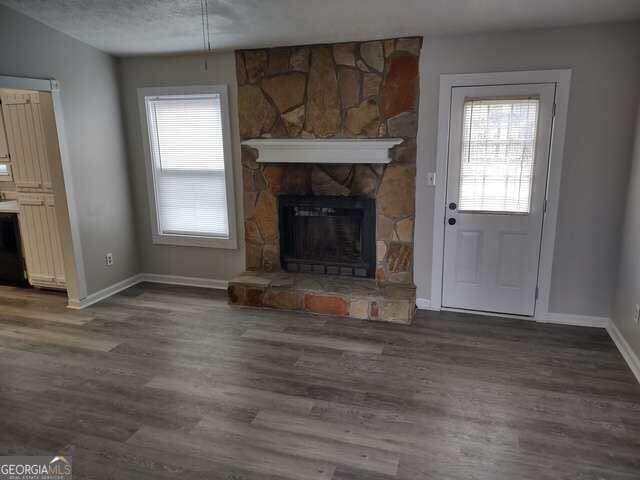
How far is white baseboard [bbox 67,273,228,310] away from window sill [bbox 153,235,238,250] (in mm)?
384

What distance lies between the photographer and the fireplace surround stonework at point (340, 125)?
12.1ft

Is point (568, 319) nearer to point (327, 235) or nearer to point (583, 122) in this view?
point (583, 122)

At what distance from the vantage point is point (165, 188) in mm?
4621

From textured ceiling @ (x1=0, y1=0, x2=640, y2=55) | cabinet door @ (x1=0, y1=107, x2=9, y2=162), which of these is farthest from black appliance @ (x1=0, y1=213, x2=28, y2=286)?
textured ceiling @ (x1=0, y1=0, x2=640, y2=55)

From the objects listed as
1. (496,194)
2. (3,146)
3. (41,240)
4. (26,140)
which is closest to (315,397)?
(496,194)

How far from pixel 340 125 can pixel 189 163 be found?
5.46 ft

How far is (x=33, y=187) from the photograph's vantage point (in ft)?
14.1

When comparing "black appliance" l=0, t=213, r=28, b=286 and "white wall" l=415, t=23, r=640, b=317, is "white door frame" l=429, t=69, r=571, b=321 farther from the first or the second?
"black appliance" l=0, t=213, r=28, b=286

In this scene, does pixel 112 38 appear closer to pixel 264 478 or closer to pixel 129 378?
pixel 129 378

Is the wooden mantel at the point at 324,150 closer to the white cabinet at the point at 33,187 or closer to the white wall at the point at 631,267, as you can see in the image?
the white wall at the point at 631,267

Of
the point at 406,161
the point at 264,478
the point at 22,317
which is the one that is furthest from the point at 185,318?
the point at 406,161

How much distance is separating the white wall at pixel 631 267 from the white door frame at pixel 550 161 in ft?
1.54

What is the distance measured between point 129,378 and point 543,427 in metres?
2.56

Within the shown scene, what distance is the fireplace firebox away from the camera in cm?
396
